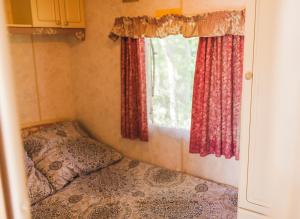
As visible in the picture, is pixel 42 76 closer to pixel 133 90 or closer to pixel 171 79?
pixel 133 90

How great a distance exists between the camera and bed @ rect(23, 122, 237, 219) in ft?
6.86

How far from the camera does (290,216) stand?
785mm

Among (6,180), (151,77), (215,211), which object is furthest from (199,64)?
(6,180)

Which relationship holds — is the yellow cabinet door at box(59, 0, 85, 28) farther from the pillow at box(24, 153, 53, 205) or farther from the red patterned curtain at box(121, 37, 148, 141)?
the pillow at box(24, 153, 53, 205)

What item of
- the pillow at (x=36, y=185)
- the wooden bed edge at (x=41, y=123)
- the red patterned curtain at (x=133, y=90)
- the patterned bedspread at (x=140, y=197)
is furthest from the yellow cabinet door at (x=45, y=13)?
the patterned bedspread at (x=140, y=197)

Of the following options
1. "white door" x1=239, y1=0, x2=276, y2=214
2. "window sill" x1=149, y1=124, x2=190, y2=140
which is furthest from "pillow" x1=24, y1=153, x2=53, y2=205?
"white door" x1=239, y1=0, x2=276, y2=214

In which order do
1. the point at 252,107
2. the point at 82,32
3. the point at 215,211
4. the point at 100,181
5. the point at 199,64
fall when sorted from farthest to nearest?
the point at 82,32 < the point at 100,181 < the point at 199,64 < the point at 215,211 < the point at 252,107

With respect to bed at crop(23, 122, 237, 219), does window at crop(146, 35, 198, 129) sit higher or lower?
higher

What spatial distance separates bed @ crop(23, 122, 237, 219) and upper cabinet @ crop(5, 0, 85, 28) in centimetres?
98

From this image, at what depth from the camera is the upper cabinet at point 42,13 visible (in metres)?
2.48

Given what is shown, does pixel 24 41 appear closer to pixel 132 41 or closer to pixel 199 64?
pixel 132 41

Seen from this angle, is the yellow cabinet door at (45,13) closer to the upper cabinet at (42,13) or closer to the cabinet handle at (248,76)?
the upper cabinet at (42,13)

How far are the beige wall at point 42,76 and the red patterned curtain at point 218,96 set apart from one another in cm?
153

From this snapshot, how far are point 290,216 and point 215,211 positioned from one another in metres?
1.34
